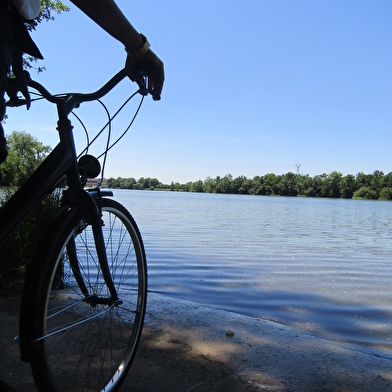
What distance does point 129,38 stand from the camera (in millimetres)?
1831

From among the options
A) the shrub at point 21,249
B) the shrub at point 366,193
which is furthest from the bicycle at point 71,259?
the shrub at point 366,193

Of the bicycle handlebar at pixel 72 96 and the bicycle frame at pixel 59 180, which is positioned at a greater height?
the bicycle handlebar at pixel 72 96

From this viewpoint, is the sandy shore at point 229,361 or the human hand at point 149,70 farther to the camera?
the sandy shore at point 229,361

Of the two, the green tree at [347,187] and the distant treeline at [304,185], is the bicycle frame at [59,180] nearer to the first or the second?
the distant treeline at [304,185]

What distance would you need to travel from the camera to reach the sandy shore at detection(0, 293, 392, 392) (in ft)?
7.12

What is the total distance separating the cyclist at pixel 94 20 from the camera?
52.1 inches

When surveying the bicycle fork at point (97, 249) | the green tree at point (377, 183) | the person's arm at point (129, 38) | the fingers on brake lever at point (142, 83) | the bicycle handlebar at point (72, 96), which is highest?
the green tree at point (377, 183)

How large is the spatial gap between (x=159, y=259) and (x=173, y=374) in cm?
600

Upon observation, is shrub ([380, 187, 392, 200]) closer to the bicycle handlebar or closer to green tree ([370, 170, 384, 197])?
green tree ([370, 170, 384, 197])

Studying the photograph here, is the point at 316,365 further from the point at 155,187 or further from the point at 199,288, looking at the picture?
the point at 155,187

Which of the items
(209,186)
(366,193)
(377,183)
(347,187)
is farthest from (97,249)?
(209,186)

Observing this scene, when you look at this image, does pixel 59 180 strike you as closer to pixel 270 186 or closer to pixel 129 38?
pixel 129 38

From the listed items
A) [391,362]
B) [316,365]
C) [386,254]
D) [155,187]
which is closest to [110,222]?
[316,365]

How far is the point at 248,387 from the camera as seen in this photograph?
2129 millimetres
